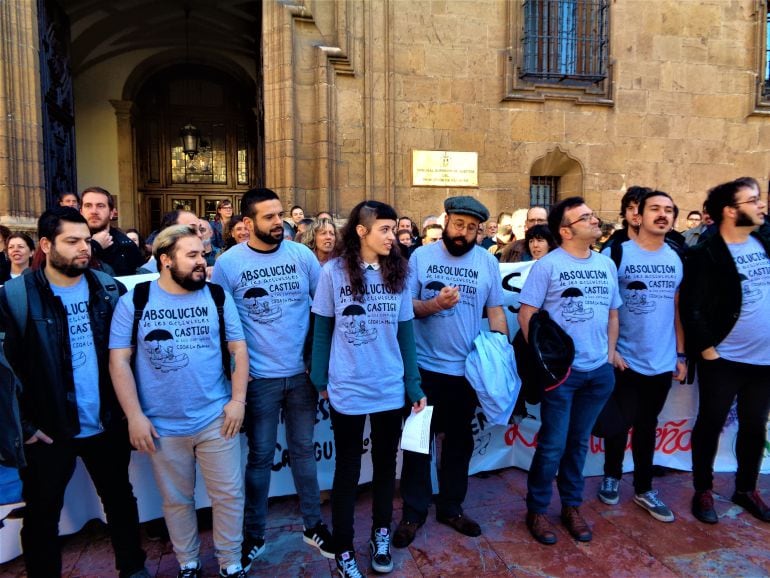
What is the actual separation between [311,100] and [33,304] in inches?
289

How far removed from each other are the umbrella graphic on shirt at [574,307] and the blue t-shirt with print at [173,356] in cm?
192

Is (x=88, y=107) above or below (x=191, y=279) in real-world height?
above

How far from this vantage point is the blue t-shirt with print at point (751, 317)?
324 centimetres

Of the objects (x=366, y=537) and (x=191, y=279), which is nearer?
(x=191, y=279)

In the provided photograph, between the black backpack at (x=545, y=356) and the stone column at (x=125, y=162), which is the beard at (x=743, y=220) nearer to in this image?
the black backpack at (x=545, y=356)

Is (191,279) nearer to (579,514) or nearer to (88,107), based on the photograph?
(579,514)

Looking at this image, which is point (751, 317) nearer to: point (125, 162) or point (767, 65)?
point (767, 65)

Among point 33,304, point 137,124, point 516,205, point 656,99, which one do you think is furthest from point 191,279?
point 137,124

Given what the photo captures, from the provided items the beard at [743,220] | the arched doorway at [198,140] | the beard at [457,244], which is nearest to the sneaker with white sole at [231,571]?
the beard at [457,244]

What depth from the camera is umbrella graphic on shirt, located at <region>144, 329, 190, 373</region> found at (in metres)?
2.49

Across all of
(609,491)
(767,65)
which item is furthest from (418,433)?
(767,65)

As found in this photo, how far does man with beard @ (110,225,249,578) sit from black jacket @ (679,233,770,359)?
8.94 feet

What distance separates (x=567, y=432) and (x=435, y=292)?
116 cm

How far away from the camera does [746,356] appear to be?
3266 mm
